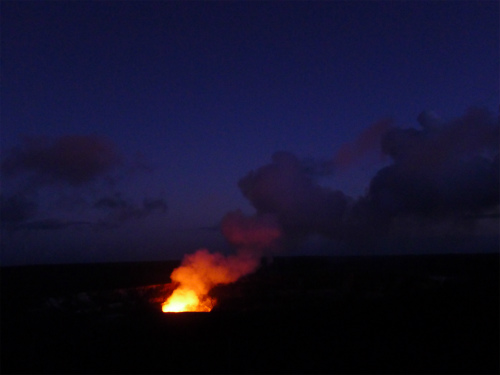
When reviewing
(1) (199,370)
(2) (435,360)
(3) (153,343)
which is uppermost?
(3) (153,343)

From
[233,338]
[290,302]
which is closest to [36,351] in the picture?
[233,338]

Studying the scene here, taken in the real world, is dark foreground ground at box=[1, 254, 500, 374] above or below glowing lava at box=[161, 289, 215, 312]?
below

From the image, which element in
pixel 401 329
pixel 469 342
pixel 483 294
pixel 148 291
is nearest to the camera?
pixel 469 342

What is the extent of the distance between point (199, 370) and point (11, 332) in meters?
8.44

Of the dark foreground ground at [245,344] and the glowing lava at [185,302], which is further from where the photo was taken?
the glowing lava at [185,302]

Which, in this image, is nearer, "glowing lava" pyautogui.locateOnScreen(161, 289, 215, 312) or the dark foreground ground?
the dark foreground ground

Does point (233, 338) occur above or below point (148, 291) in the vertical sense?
below

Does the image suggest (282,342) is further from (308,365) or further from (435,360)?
(435,360)

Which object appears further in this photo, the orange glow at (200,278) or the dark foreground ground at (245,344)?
the orange glow at (200,278)

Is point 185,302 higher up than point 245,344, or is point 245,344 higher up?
point 185,302

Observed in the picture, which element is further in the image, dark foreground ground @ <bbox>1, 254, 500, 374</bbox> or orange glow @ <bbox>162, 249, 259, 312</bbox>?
orange glow @ <bbox>162, 249, 259, 312</bbox>

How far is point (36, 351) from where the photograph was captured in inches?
692

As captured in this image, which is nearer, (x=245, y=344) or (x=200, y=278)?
(x=245, y=344)

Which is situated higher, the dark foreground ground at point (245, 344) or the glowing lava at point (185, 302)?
the glowing lava at point (185, 302)
